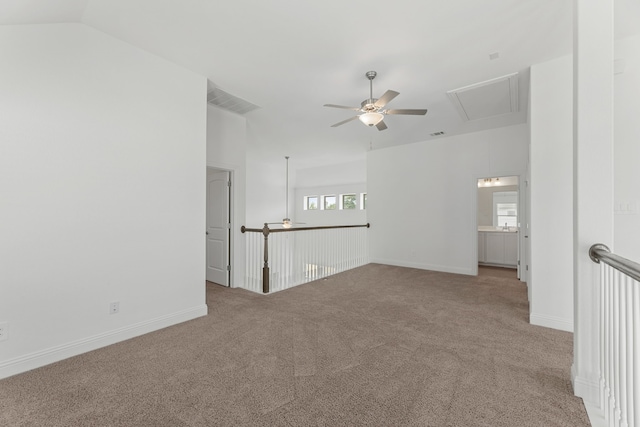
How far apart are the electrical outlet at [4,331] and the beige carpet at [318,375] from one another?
0.99 ft

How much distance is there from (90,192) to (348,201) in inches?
273

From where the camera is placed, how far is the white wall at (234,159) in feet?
13.9

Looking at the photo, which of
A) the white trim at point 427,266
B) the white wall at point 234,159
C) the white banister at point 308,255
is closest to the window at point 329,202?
the white banister at point 308,255

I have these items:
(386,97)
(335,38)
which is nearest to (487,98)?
(386,97)

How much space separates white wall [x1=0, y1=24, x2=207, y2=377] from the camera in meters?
2.08

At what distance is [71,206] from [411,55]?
3498 mm

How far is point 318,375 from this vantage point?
6.61 ft

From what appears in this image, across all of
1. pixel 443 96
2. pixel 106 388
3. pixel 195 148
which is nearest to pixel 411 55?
pixel 443 96

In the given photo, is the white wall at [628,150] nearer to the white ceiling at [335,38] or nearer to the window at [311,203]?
the white ceiling at [335,38]

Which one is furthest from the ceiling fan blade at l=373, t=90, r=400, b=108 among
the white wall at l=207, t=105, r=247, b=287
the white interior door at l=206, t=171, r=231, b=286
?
the white interior door at l=206, t=171, r=231, b=286

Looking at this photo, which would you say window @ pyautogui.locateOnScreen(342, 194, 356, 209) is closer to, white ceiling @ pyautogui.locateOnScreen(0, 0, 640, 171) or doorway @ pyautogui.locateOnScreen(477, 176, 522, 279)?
doorway @ pyautogui.locateOnScreen(477, 176, 522, 279)

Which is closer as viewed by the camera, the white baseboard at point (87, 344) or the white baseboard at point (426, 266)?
the white baseboard at point (87, 344)

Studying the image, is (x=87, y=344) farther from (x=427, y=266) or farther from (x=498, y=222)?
(x=498, y=222)

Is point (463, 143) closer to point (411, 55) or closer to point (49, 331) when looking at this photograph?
point (411, 55)
